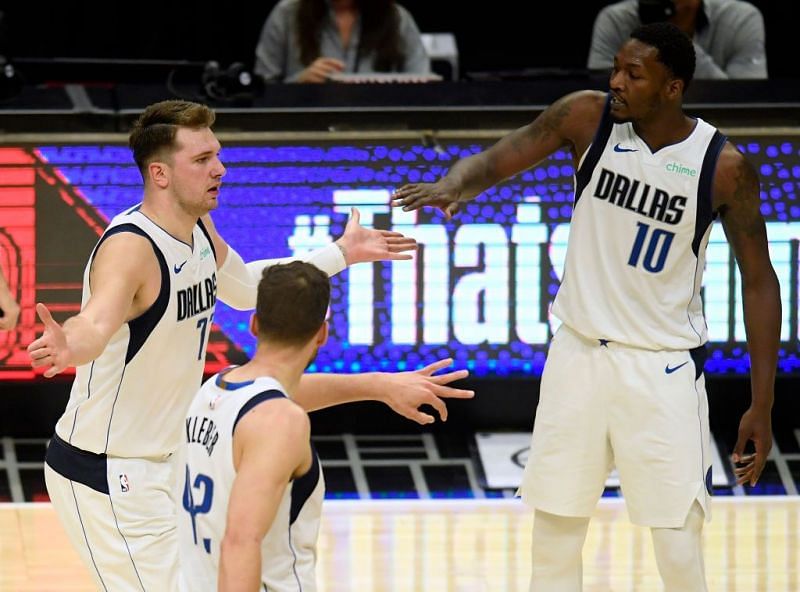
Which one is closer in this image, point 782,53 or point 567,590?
point 567,590

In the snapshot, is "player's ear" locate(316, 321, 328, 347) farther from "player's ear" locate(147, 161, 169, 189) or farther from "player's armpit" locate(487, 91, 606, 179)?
"player's armpit" locate(487, 91, 606, 179)

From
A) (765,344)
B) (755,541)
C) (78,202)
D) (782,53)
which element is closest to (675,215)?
(765,344)

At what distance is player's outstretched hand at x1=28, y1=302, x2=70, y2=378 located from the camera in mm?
3287

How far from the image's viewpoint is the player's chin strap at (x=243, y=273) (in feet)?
14.4

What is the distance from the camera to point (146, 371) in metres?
3.85

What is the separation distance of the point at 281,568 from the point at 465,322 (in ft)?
12.7

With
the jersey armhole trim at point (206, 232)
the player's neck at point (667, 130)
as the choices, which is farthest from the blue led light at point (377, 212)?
the player's neck at point (667, 130)

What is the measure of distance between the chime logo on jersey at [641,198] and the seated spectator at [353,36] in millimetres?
3790

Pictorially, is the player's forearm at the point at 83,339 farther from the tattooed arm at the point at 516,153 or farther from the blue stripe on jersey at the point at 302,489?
the tattooed arm at the point at 516,153

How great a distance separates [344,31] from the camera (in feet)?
25.6

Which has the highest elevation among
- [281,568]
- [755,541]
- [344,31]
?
[344,31]

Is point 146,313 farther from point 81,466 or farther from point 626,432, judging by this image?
point 626,432

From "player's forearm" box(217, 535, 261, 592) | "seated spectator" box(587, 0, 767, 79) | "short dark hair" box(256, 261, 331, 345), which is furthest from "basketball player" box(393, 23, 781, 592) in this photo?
"seated spectator" box(587, 0, 767, 79)

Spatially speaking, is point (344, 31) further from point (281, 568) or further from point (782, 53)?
point (281, 568)
